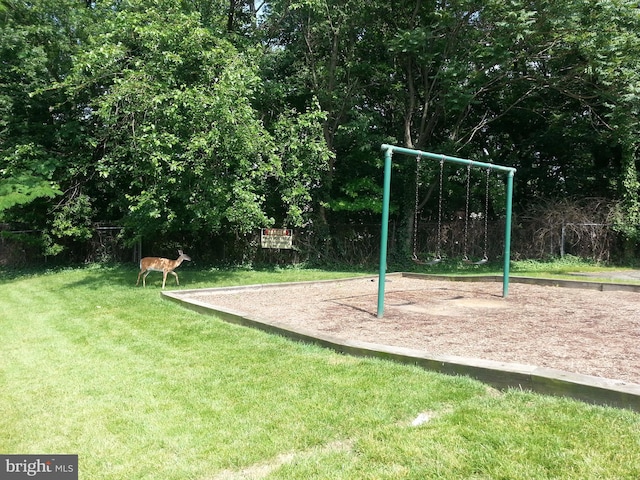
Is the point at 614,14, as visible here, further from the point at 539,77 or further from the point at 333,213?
the point at 333,213

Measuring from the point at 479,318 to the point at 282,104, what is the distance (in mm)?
10933

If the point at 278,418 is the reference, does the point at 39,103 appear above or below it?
above

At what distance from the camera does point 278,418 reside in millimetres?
3262

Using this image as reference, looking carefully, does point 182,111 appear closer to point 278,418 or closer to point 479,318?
point 479,318

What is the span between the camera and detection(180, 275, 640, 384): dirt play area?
15.2 feet

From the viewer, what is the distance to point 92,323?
6.83 meters

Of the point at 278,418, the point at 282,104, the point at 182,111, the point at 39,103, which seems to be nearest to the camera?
the point at 278,418

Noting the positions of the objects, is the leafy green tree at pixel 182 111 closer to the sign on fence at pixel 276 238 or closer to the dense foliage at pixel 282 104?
the dense foliage at pixel 282 104

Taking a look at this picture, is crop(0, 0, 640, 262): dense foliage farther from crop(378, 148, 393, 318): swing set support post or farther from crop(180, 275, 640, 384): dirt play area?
crop(378, 148, 393, 318): swing set support post

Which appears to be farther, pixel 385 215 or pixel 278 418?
pixel 385 215

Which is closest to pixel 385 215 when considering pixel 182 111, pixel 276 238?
pixel 182 111

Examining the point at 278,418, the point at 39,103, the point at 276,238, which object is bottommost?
the point at 278,418

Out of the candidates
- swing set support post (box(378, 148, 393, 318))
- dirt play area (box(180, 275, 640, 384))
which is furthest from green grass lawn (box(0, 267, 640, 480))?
swing set support post (box(378, 148, 393, 318))

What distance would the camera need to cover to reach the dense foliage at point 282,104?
10695 millimetres
